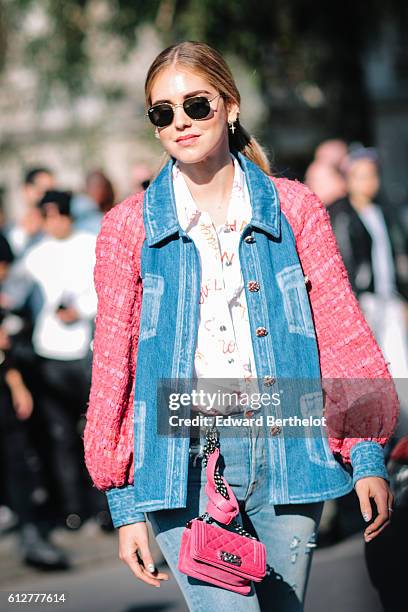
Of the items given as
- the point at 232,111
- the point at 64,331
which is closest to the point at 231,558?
the point at 232,111

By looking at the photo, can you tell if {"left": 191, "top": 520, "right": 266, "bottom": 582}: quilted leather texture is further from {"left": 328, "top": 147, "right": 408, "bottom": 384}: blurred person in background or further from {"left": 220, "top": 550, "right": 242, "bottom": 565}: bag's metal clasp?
{"left": 328, "top": 147, "right": 408, "bottom": 384}: blurred person in background

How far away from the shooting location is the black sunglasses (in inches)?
111

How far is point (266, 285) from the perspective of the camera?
2758 mm

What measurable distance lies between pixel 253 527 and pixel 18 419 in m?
3.95

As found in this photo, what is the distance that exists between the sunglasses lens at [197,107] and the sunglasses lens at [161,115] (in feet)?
0.15

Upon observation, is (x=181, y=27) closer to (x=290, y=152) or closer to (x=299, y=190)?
(x=299, y=190)

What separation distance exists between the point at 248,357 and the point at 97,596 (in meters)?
3.10

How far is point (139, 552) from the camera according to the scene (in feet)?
8.98

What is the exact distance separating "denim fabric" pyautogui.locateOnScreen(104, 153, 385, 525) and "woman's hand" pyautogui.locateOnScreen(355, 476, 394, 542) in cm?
2

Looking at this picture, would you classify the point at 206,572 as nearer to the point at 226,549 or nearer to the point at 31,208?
the point at 226,549

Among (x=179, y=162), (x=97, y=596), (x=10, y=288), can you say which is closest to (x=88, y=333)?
(x=10, y=288)

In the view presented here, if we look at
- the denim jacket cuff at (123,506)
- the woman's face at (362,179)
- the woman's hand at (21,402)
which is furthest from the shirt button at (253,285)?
the woman's face at (362,179)

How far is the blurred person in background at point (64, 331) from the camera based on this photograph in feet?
21.3

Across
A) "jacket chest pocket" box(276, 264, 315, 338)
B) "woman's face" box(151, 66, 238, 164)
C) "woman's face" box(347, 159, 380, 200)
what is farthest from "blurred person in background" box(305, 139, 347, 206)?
"jacket chest pocket" box(276, 264, 315, 338)
